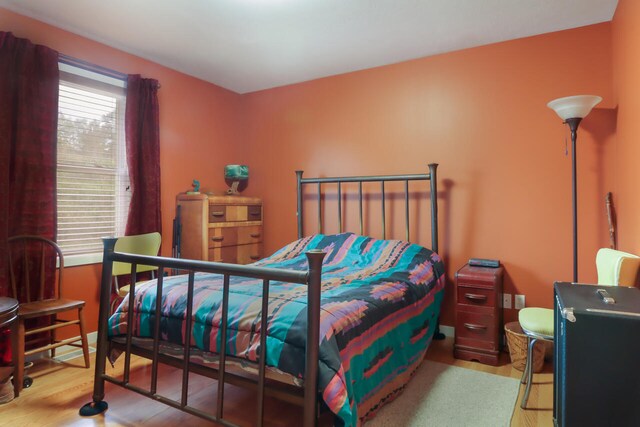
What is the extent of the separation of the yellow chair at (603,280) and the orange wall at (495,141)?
76cm

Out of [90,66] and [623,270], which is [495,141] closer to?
[623,270]

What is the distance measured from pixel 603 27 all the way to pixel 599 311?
2.38 m

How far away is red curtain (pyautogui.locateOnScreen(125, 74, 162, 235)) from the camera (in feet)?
10.0

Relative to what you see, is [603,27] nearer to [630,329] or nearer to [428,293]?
[428,293]

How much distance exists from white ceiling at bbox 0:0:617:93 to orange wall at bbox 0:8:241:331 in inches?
3.5

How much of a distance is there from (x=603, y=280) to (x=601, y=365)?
0.99 meters

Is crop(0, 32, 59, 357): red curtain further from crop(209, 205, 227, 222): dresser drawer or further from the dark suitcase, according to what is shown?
the dark suitcase

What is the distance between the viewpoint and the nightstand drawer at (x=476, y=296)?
251 centimetres

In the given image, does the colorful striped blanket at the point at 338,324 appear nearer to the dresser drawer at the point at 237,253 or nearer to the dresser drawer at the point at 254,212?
the dresser drawer at the point at 237,253

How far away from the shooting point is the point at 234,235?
363 cm

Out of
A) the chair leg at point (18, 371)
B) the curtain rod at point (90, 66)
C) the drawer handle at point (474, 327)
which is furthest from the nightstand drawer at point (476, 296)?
the curtain rod at point (90, 66)

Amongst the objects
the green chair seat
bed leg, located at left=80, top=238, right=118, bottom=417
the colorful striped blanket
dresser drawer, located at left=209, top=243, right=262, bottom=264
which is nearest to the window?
dresser drawer, located at left=209, top=243, right=262, bottom=264

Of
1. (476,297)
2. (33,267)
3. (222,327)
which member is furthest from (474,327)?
(33,267)

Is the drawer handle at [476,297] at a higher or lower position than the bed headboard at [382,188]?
lower
